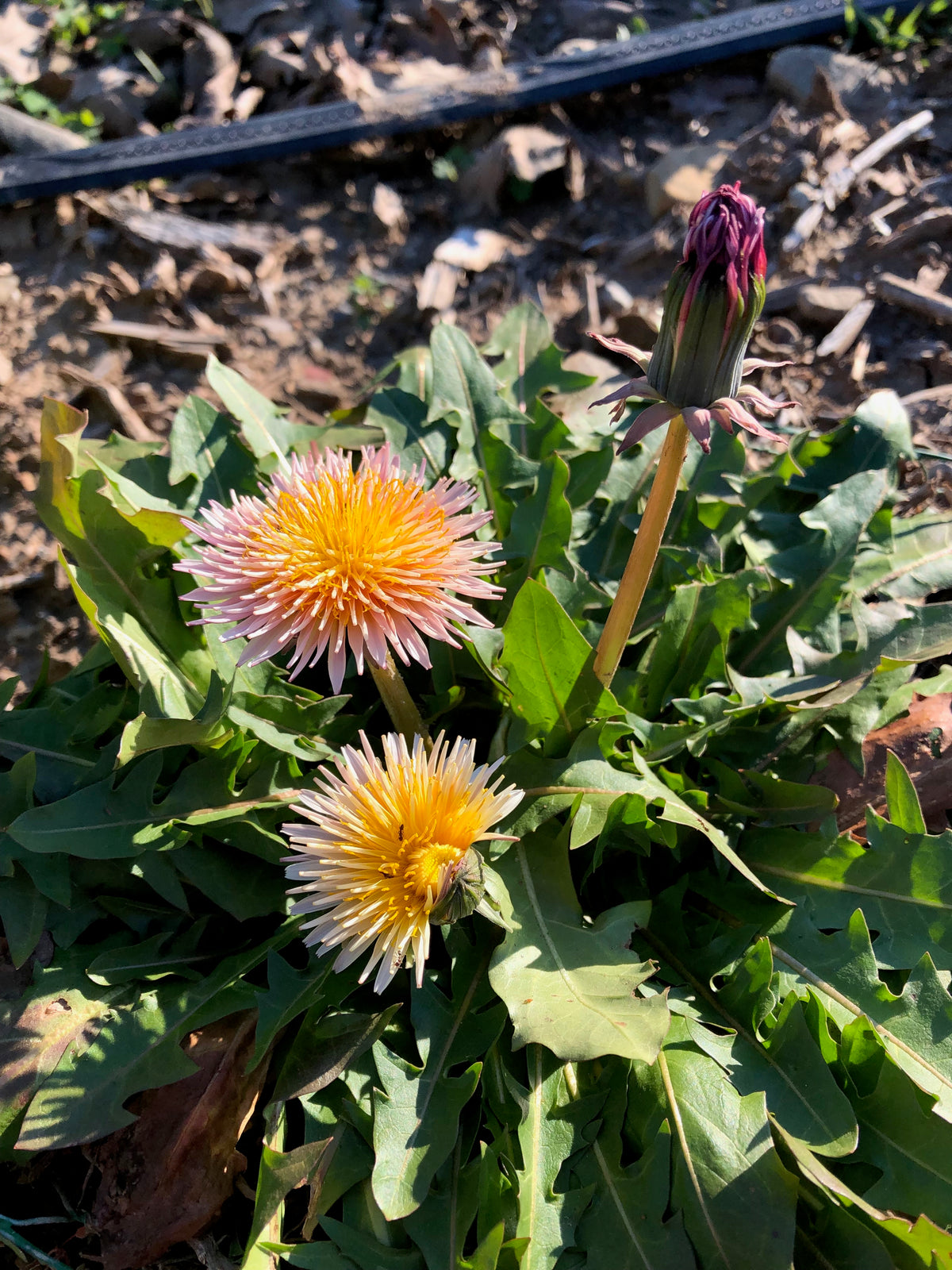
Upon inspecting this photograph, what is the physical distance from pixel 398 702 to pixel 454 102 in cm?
388

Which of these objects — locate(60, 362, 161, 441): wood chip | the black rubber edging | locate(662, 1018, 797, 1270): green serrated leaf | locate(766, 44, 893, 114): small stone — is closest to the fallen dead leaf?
the black rubber edging

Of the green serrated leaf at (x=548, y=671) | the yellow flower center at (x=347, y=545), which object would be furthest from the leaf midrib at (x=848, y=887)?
the yellow flower center at (x=347, y=545)

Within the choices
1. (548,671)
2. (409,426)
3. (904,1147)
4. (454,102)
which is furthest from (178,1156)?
(454,102)

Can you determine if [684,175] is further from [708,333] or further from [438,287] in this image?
[708,333]

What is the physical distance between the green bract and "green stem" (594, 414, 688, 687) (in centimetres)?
6

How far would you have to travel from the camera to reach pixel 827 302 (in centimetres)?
410

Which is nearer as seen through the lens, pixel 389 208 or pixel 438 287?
pixel 438 287

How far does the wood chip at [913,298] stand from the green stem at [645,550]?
103 inches

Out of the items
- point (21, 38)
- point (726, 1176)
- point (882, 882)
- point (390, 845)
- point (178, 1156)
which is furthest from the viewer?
point (21, 38)

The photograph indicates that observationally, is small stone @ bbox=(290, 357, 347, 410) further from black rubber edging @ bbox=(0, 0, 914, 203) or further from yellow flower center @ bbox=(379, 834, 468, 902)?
yellow flower center @ bbox=(379, 834, 468, 902)

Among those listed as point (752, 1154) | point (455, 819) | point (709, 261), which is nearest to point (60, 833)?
point (455, 819)

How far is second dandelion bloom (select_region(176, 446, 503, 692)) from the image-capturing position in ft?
6.49

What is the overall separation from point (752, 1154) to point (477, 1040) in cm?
63

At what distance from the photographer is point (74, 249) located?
15.4 ft
